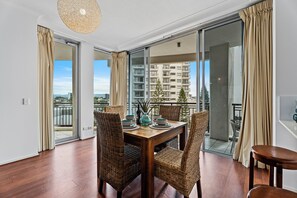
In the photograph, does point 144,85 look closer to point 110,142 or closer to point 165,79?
point 165,79

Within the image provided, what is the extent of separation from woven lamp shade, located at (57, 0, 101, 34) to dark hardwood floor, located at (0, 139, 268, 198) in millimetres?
2085

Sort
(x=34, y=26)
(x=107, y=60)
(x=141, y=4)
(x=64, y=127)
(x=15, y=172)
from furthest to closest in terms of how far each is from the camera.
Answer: (x=107, y=60) < (x=64, y=127) < (x=34, y=26) < (x=141, y=4) < (x=15, y=172)

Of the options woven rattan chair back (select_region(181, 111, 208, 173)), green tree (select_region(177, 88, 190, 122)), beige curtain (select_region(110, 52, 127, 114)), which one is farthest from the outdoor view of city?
woven rattan chair back (select_region(181, 111, 208, 173))

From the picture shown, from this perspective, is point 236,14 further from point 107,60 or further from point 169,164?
point 107,60

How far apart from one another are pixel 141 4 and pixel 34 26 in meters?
2.17

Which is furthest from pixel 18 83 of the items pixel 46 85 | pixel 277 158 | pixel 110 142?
pixel 277 158

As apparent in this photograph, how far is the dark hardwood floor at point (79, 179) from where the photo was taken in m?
1.94

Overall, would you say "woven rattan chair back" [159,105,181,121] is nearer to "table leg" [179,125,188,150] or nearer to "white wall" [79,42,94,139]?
"table leg" [179,125,188,150]

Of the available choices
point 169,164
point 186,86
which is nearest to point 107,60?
point 186,86

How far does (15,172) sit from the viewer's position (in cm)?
244

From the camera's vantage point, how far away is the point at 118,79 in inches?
211

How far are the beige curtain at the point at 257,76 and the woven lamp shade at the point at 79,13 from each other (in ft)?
7.98

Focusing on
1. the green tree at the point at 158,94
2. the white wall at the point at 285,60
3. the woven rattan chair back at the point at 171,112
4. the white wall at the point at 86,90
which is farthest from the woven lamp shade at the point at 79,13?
the green tree at the point at 158,94

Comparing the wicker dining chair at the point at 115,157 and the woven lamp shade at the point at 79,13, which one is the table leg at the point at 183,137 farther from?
the woven lamp shade at the point at 79,13
